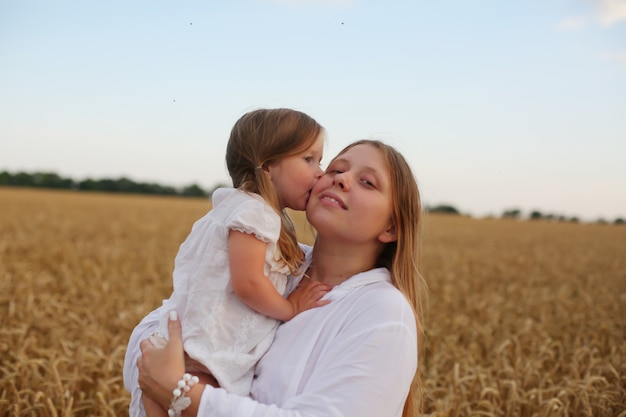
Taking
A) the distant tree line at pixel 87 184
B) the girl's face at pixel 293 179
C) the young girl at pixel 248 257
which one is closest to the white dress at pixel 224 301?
the young girl at pixel 248 257

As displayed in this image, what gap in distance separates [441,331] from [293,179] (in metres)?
4.68

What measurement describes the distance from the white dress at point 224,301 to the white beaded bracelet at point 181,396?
14cm

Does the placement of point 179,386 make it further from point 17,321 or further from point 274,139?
point 17,321

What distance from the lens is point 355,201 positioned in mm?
2254

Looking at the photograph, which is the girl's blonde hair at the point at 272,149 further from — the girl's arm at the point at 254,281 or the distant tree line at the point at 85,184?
the distant tree line at the point at 85,184

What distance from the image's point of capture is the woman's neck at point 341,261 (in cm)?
243

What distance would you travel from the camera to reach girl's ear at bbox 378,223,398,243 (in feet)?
7.83

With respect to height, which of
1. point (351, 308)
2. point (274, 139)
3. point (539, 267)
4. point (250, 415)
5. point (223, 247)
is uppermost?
point (274, 139)

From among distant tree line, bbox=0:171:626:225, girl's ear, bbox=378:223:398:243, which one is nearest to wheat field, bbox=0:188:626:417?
girl's ear, bbox=378:223:398:243

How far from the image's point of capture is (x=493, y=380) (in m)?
4.61

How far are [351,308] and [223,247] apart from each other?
1.80 ft

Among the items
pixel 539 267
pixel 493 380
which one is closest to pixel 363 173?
pixel 493 380

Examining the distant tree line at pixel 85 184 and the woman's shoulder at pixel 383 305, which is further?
the distant tree line at pixel 85 184

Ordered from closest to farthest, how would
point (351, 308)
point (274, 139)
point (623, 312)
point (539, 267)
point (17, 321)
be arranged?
point (351, 308) < point (274, 139) < point (17, 321) < point (623, 312) < point (539, 267)
